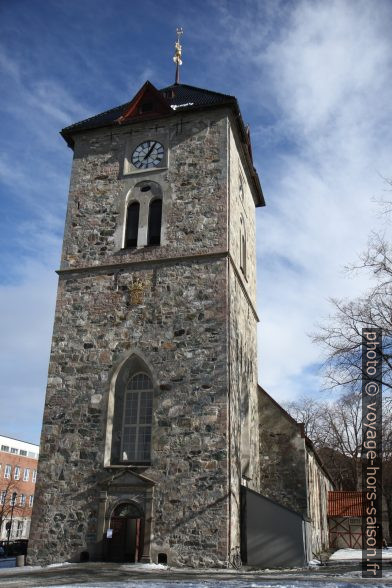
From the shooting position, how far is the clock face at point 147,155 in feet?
64.4

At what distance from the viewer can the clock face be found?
1962 centimetres

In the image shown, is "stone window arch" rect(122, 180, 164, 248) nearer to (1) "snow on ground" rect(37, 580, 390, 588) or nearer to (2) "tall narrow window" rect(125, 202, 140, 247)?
(2) "tall narrow window" rect(125, 202, 140, 247)

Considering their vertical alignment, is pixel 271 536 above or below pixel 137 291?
below

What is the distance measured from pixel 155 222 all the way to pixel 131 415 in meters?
6.32

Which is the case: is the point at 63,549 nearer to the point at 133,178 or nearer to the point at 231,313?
the point at 231,313

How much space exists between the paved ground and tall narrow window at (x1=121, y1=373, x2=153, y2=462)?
296 centimetres

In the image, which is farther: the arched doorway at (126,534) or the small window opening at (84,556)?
the small window opening at (84,556)

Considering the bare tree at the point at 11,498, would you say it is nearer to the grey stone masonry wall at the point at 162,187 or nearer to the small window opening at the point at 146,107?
the grey stone masonry wall at the point at 162,187

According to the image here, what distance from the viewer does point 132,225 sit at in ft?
62.4

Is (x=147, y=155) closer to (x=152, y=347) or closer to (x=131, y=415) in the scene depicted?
(x=152, y=347)

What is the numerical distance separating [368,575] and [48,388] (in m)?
9.96

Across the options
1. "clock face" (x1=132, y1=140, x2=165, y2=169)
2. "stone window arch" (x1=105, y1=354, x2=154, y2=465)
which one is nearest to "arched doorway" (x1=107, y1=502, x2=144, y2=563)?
"stone window arch" (x1=105, y1=354, x2=154, y2=465)

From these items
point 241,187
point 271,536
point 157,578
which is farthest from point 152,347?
point 241,187

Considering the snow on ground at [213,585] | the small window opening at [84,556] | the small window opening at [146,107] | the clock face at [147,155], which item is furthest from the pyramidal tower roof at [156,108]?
the snow on ground at [213,585]
